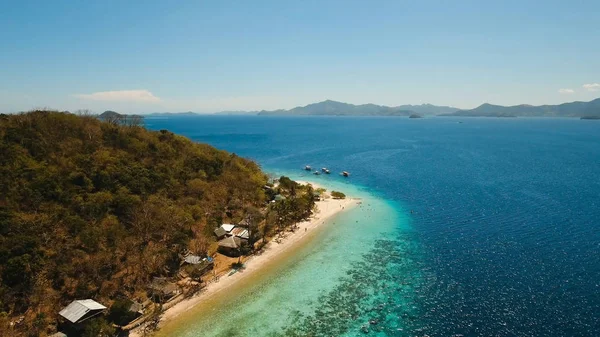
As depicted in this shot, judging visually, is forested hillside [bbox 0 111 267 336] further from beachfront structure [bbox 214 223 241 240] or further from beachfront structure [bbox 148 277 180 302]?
beachfront structure [bbox 148 277 180 302]

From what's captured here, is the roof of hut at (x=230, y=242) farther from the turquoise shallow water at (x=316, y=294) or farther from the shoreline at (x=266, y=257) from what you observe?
Result: the turquoise shallow water at (x=316, y=294)

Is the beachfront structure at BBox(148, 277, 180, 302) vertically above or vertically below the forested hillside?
below

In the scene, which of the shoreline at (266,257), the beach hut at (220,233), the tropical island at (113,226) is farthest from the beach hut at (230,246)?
the shoreline at (266,257)

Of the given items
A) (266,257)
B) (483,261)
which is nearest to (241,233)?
(266,257)

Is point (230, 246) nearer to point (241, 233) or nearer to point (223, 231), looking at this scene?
point (241, 233)

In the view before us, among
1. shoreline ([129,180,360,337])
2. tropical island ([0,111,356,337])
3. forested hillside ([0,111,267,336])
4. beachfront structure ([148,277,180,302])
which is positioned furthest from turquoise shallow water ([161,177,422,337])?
forested hillside ([0,111,267,336])

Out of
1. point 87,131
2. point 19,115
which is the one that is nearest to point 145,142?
point 87,131
